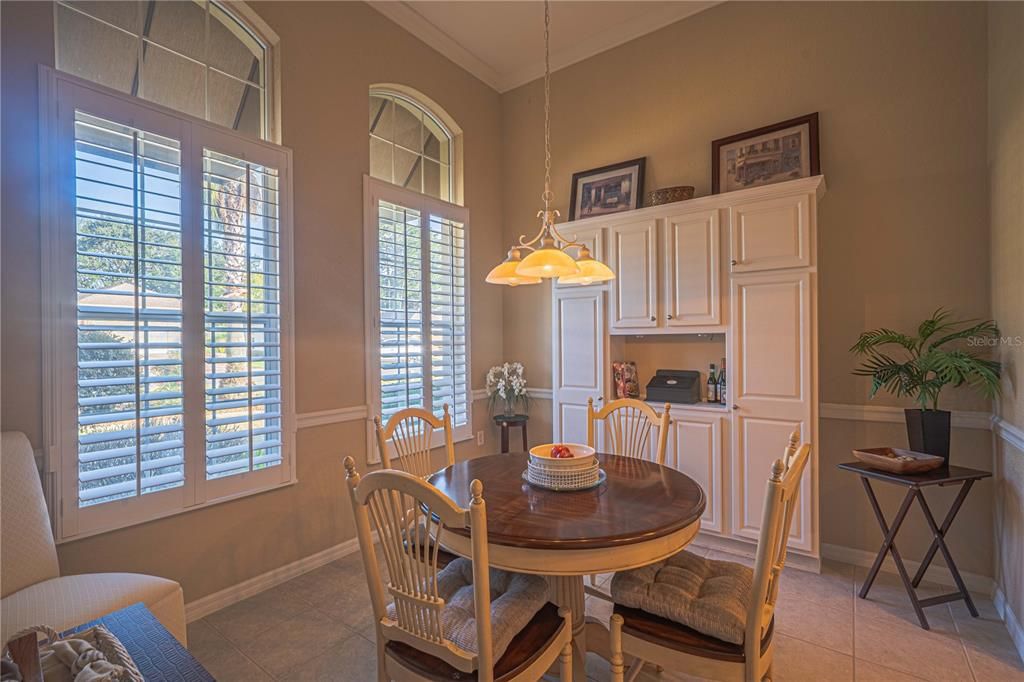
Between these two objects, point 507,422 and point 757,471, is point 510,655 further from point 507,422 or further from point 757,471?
point 507,422

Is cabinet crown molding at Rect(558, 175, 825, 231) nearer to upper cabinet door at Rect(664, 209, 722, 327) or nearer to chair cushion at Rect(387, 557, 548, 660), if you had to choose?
upper cabinet door at Rect(664, 209, 722, 327)

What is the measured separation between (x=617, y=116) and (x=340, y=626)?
4125 mm

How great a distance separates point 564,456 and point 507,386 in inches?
90.0

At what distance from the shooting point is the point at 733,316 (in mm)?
3025

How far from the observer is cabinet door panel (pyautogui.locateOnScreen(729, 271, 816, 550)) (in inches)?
109

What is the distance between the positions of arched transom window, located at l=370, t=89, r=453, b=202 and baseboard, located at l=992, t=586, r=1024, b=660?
14.1 feet

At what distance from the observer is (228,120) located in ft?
8.87

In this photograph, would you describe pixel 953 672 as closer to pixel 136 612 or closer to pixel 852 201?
pixel 852 201

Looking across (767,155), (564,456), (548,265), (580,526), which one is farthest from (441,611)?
(767,155)

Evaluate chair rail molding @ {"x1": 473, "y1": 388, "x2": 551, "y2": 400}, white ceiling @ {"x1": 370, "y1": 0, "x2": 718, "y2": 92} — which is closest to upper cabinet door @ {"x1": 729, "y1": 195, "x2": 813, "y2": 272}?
white ceiling @ {"x1": 370, "y1": 0, "x2": 718, "y2": 92}

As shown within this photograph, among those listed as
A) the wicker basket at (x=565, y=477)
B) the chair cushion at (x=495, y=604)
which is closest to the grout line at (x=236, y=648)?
the chair cushion at (x=495, y=604)

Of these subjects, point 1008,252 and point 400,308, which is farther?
point 400,308

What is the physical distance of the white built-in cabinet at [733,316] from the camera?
278cm

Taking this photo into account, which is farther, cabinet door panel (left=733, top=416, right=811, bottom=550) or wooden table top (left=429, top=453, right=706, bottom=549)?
cabinet door panel (left=733, top=416, right=811, bottom=550)
